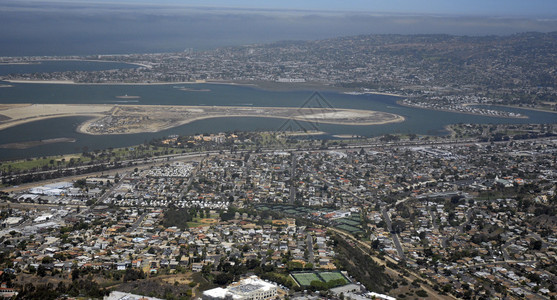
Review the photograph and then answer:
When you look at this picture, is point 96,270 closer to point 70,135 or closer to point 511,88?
point 70,135

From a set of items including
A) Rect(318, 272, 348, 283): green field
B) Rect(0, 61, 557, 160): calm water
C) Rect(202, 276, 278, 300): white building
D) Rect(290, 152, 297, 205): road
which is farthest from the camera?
Rect(0, 61, 557, 160): calm water

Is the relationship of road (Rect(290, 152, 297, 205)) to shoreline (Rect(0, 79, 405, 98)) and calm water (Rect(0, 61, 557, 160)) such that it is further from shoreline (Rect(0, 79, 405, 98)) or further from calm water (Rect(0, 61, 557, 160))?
shoreline (Rect(0, 79, 405, 98))

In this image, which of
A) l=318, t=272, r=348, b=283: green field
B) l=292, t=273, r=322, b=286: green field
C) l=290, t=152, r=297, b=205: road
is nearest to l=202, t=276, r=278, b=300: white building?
l=292, t=273, r=322, b=286: green field

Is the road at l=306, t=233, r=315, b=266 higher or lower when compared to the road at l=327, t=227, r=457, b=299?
higher

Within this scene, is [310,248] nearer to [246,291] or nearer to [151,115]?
[246,291]

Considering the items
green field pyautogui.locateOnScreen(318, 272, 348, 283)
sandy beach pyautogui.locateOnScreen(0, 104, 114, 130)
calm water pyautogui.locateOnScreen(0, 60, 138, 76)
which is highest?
calm water pyautogui.locateOnScreen(0, 60, 138, 76)

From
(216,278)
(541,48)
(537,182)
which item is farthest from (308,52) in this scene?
(216,278)

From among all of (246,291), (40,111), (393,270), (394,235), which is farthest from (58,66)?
(246,291)
